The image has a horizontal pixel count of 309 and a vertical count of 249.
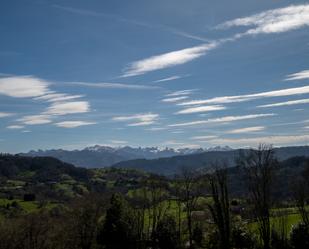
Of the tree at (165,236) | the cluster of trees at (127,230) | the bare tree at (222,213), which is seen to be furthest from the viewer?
the tree at (165,236)

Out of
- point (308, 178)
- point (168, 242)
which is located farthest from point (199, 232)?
point (308, 178)

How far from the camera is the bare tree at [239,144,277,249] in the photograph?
162 ft

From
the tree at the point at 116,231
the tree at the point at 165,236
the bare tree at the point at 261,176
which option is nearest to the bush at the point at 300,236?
the bare tree at the point at 261,176

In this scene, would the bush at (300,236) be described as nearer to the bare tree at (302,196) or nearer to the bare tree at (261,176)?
the bare tree at (302,196)

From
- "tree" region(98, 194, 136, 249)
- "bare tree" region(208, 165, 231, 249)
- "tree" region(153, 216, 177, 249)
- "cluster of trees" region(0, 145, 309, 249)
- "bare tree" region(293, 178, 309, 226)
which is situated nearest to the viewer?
"bare tree" region(208, 165, 231, 249)

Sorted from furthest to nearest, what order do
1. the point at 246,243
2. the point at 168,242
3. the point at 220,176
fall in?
the point at 168,242, the point at 246,243, the point at 220,176

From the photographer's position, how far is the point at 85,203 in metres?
75.0

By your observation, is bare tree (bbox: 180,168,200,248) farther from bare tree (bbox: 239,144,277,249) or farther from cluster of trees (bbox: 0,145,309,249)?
bare tree (bbox: 239,144,277,249)

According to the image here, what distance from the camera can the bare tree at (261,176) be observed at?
162 ft

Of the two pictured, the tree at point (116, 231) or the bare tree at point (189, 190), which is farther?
the bare tree at point (189, 190)

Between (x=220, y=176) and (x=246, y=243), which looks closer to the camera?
(x=220, y=176)

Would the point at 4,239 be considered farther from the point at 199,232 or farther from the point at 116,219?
the point at 199,232

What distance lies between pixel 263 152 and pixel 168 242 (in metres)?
25.2

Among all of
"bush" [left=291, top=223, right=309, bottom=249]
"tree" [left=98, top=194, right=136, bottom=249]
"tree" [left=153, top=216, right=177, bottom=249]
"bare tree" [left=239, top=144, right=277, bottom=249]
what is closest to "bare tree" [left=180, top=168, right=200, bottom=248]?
"tree" [left=153, top=216, right=177, bottom=249]
